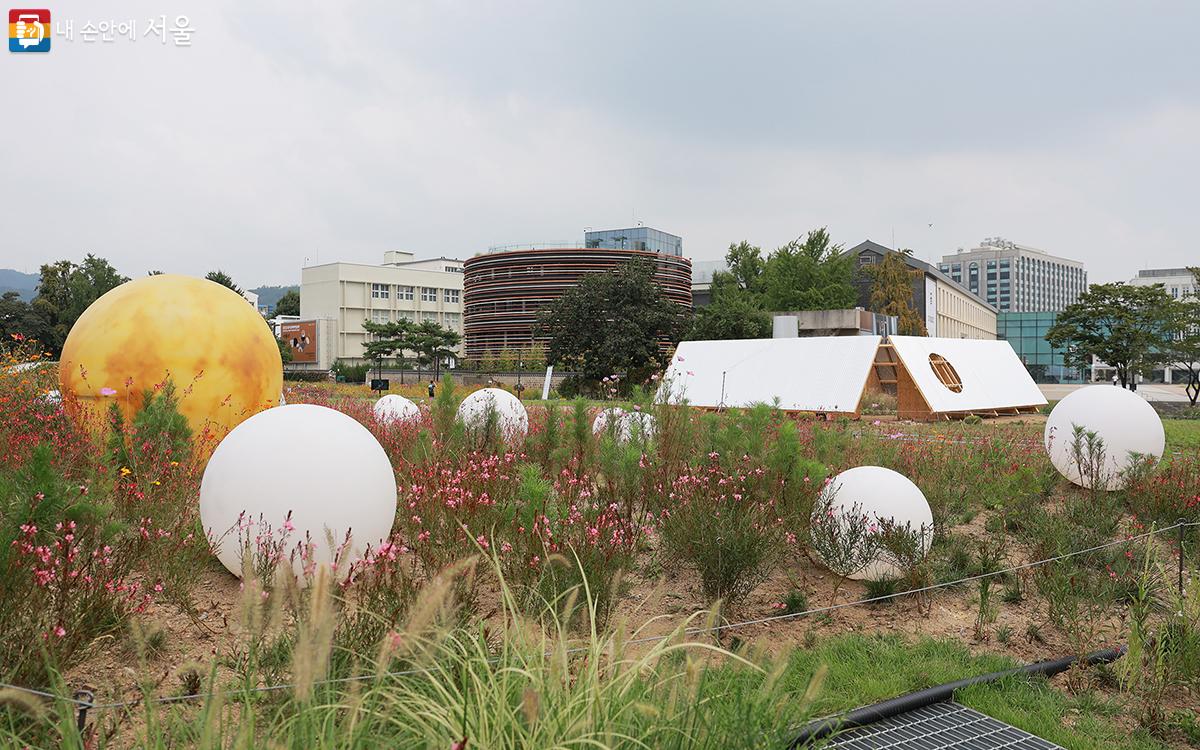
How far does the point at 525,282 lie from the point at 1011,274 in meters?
128

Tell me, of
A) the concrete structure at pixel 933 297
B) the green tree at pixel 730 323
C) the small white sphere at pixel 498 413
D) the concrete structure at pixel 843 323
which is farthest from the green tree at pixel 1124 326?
the small white sphere at pixel 498 413

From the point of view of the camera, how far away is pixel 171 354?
7.64 meters

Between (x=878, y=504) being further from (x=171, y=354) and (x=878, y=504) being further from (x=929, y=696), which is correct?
Result: (x=171, y=354)

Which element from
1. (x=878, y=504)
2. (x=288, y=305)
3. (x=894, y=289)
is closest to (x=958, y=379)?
(x=878, y=504)

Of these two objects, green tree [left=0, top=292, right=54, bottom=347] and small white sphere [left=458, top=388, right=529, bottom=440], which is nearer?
small white sphere [left=458, top=388, right=529, bottom=440]

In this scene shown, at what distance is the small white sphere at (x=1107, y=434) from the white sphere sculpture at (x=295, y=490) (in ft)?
26.6

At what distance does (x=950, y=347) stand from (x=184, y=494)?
23.0 meters

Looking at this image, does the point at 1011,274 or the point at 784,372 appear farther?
the point at 1011,274

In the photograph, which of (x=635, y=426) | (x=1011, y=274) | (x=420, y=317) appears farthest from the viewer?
(x=1011, y=274)

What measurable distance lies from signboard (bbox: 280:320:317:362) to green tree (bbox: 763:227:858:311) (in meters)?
50.9

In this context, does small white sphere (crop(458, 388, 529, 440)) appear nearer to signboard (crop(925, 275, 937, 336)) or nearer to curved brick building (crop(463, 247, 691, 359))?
curved brick building (crop(463, 247, 691, 359))

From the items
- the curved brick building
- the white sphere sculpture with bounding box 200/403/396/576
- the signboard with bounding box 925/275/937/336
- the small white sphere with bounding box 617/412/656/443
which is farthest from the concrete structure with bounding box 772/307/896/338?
the signboard with bounding box 925/275/937/336

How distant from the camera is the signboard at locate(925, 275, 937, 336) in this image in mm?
70312

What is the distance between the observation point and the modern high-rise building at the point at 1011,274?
163 meters
